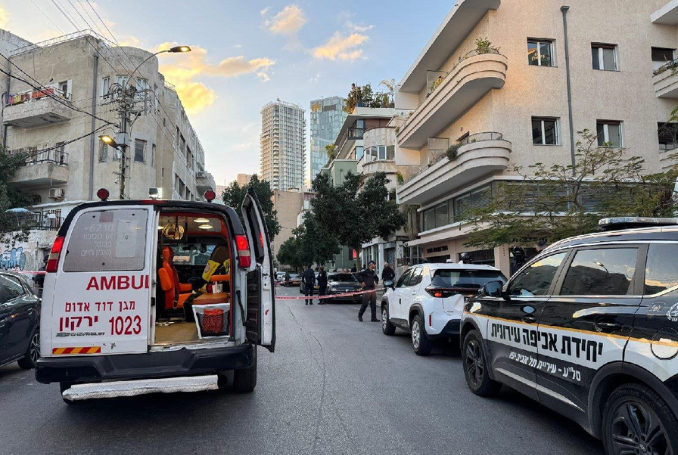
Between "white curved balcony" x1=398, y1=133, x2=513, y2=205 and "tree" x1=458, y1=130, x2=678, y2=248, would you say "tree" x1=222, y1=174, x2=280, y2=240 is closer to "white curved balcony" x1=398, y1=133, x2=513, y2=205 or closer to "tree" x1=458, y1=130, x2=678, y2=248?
"white curved balcony" x1=398, y1=133, x2=513, y2=205

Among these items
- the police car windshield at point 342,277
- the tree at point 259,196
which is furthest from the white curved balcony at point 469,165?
the tree at point 259,196

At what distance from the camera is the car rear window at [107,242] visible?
445cm

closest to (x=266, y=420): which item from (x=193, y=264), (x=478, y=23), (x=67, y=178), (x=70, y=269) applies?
(x=70, y=269)

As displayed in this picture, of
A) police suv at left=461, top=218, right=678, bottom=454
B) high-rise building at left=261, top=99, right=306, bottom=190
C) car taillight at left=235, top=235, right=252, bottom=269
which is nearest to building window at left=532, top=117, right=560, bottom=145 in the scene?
police suv at left=461, top=218, right=678, bottom=454

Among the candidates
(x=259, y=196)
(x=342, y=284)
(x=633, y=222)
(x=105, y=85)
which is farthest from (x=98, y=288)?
(x=259, y=196)

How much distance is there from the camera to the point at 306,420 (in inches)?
183

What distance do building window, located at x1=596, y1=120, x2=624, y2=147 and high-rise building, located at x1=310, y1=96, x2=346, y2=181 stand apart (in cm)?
11010

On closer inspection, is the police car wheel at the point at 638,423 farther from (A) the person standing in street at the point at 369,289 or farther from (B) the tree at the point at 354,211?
(B) the tree at the point at 354,211

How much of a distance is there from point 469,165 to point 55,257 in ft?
53.1

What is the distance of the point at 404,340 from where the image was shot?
10.1m

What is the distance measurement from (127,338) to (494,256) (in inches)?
682

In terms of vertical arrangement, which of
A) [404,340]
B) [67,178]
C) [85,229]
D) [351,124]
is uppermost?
[351,124]

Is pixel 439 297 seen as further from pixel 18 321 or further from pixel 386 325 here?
pixel 18 321

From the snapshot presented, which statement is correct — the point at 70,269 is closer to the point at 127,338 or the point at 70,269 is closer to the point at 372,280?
the point at 127,338
